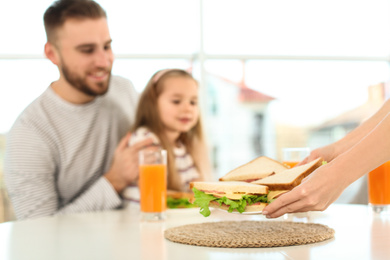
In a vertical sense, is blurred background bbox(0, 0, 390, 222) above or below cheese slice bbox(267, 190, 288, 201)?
above

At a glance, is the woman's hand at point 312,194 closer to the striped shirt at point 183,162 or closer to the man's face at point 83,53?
the striped shirt at point 183,162

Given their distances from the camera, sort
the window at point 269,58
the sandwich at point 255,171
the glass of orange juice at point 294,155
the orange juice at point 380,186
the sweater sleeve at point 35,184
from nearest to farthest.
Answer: the sandwich at point 255,171 → the orange juice at point 380,186 → the glass of orange juice at point 294,155 → the sweater sleeve at point 35,184 → the window at point 269,58

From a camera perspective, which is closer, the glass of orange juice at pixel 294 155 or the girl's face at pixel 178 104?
the glass of orange juice at pixel 294 155

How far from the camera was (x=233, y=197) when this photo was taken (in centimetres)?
105

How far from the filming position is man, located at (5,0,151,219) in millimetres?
2096

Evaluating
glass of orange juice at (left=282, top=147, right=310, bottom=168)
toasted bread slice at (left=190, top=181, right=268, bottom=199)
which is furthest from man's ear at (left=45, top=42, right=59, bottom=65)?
toasted bread slice at (left=190, top=181, right=268, bottom=199)

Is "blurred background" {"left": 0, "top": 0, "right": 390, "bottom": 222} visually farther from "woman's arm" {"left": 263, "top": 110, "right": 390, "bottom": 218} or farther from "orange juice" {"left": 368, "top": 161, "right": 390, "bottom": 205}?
"woman's arm" {"left": 263, "top": 110, "right": 390, "bottom": 218}

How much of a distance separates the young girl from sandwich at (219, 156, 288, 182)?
2.94 ft

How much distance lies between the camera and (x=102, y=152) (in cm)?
227

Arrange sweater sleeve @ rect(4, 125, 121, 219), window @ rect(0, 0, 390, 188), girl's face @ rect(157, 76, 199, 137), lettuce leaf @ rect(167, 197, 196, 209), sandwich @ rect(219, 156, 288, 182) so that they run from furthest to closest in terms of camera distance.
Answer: window @ rect(0, 0, 390, 188)
girl's face @ rect(157, 76, 199, 137)
sweater sleeve @ rect(4, 125, 121, 219)
lettuce leaf @ rect(167, 197, 196, 209)
sandwich @ rect(219, 156, 288, 182)

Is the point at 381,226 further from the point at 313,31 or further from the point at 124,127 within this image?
the point at 313,31

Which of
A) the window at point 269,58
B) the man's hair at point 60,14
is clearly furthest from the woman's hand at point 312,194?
Answer: the window at point 269,58

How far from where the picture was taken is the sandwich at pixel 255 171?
1300 millimetres

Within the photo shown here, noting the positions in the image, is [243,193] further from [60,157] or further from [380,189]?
[60,157]
